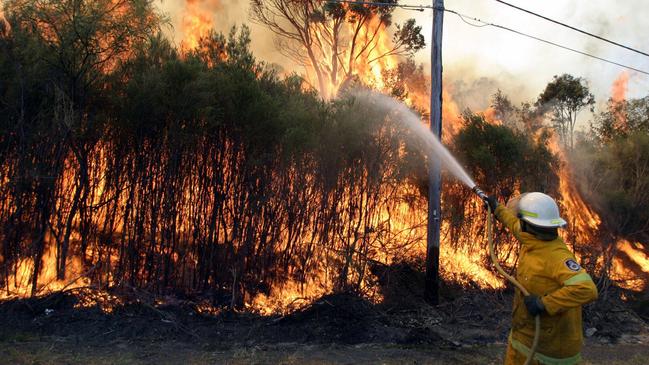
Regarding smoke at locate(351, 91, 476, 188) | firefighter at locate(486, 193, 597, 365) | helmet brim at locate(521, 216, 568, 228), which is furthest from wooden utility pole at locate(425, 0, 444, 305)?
helmet brim at locate(521, 216, 568, 228)

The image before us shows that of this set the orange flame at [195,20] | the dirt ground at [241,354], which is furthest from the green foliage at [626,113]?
the orange flame at [195,20]

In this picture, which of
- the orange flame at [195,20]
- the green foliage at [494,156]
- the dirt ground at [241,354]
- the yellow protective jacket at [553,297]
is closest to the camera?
the yellow protective jacket at [553,297]

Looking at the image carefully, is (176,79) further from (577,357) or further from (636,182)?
(636,182)

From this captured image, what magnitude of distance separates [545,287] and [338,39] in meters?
21.4

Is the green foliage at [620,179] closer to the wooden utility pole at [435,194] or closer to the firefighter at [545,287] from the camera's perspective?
the wooden utility pole at [435,194]

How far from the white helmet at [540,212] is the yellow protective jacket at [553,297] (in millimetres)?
133

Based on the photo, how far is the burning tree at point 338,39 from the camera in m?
21.6

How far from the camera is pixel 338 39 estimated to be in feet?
75.8

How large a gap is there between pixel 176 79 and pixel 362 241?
13.3ft

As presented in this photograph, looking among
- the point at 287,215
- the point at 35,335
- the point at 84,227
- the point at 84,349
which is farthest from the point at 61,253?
the point at 287,215

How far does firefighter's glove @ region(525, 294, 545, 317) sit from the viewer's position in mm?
2941

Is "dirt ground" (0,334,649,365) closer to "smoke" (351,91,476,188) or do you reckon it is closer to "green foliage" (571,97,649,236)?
"smoke" (351,91,476,188)

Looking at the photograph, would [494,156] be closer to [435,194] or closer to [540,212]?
[435,194]

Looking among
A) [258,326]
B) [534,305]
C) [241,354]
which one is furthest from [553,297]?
[258,326]
